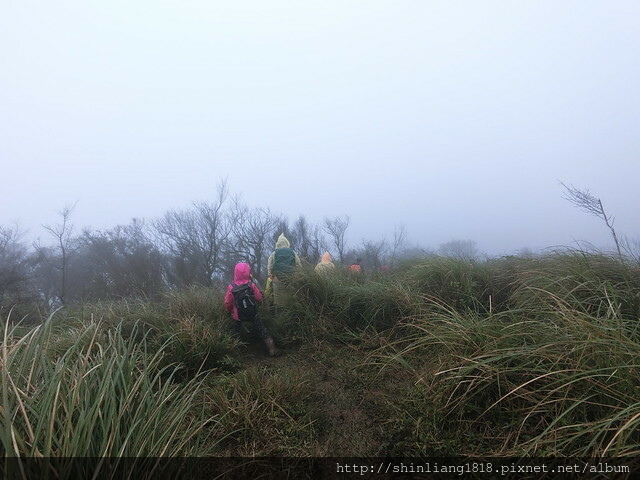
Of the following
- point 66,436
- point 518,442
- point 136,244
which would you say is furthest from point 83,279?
point 518,442

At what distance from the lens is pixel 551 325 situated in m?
2.49

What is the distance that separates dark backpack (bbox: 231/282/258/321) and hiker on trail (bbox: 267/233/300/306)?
25.8 inches

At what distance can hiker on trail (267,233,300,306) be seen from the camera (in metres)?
5.10

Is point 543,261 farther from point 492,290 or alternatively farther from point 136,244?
point 136,244

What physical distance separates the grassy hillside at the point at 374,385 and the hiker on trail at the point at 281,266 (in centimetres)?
99

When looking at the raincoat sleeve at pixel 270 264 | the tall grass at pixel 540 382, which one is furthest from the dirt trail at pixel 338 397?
the raincoat sleeve at pixel 270 264

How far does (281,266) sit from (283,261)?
0.11 m

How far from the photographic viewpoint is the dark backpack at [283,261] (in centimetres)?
547

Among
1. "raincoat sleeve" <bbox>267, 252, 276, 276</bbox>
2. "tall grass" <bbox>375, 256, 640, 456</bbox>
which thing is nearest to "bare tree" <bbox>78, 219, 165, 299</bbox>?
"raincoat sleeve" <bbox>267, 252, 276, 276</bbox>

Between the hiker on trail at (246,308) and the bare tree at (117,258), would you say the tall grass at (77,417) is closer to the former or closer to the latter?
the hiker on trail at (246,308)

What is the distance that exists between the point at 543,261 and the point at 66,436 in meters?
5.23

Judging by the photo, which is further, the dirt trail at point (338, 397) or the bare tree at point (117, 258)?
the bare tree at point (117, 258)

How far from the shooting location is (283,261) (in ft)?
18.4

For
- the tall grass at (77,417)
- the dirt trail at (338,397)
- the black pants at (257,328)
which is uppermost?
the tall grass at (77,417)
